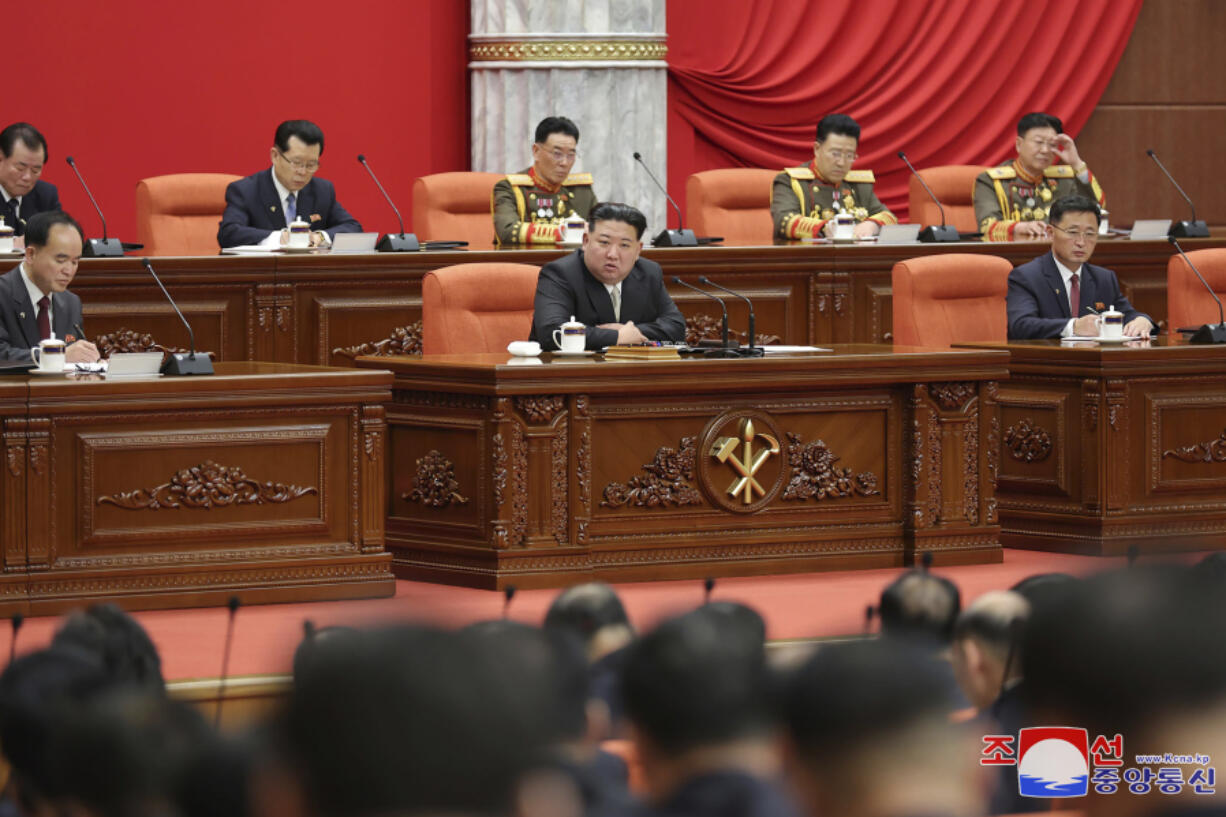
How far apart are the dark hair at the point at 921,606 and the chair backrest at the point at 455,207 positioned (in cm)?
575

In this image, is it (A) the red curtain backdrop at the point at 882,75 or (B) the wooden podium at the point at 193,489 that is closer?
(B) the wooden podium at the point at 193,489

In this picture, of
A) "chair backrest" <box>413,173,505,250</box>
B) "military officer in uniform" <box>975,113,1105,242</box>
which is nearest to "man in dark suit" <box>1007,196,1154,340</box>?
"military officer in uniform" <box>975,113,1105,242</box>

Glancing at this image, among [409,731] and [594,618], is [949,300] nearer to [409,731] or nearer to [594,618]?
[594,618]

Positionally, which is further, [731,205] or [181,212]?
[731,205]

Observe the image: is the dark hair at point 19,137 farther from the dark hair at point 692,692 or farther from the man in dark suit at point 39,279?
the dark hair at point 692,692

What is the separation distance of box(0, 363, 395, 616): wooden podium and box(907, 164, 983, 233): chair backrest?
15.2 feet

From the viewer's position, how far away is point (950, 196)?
9.09m

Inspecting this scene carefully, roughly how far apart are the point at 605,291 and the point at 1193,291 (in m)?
2.18

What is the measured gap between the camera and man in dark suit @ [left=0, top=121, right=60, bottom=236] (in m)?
7.56

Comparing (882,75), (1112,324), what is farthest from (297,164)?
(882,75)

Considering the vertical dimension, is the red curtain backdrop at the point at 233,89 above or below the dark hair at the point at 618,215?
above

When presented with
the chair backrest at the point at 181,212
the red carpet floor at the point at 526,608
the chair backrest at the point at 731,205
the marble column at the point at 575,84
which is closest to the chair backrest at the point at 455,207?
the chair backrest at the point at 181,212

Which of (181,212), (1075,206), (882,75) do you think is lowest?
(1075,206)

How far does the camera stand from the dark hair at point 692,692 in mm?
1456
